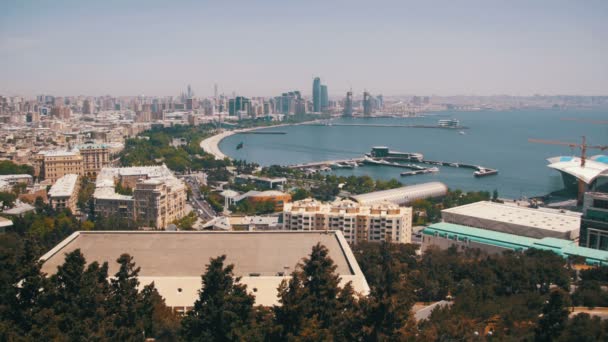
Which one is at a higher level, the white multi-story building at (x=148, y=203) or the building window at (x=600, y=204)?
the building window at (x=600, y=204)

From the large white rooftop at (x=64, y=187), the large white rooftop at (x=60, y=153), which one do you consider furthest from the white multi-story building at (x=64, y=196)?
the large white rooftop at (x=60, y=153)

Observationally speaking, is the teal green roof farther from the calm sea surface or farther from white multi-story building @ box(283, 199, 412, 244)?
the calm sea surface

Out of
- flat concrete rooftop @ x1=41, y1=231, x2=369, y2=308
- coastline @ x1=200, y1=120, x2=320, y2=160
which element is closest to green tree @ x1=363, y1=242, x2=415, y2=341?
flat concrete rooftop @ x1=41, y1=231, x2=369, y2=308

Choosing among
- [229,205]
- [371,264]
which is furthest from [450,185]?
[371,264]

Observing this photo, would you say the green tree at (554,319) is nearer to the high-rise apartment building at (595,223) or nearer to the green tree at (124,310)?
the green tree at (124,310)

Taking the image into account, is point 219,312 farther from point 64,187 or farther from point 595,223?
point 64,187


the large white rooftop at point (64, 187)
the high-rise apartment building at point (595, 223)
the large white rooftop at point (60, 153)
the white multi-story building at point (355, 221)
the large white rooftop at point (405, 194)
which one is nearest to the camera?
the high-rise apartment building at point (595, 223)

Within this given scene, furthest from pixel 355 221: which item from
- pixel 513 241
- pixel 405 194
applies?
pixel 405 194
